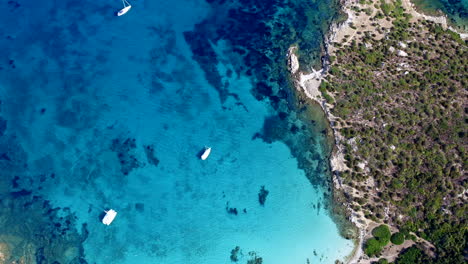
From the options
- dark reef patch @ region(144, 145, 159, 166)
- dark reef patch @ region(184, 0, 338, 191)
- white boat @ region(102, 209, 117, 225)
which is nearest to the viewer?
white boat @ region(102, 209, 117, 225)

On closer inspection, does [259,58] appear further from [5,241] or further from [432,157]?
[5,241]

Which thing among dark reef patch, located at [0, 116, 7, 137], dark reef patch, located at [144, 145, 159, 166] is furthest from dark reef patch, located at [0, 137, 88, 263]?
dark reef patch, located at [144, 145, 159, 166]

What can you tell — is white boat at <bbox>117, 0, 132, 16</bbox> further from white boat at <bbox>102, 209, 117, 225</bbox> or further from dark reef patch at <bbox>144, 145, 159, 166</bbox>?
white boat at <bbox>102, 209, 117, 225</bbox>

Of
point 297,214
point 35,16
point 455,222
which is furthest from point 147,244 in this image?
point 35,16

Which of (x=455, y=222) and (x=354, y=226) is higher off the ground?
(x=455, y=222)

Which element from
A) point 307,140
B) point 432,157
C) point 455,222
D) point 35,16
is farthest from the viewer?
point 35,16
